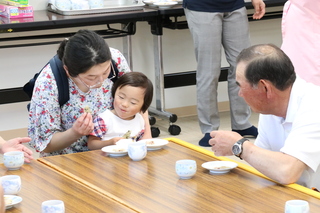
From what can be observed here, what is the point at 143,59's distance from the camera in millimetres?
5176

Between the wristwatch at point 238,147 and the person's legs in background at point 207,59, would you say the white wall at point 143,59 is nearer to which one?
the person's legs in background at point 207,59

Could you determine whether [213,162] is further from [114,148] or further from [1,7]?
[1,7]

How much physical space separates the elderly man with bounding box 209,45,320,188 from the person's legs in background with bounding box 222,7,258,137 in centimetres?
216

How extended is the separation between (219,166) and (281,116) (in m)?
0.28

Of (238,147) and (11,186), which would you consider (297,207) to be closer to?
(238,147)

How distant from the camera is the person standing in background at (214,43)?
4.16 meters

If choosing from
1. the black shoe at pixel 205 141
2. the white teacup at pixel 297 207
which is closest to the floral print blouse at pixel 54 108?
the white teacup at pixel 297 207

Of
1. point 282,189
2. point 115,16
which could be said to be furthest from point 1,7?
point 282,189

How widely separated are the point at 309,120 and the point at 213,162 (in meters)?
0.34

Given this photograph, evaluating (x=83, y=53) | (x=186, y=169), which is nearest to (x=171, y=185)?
(x=186, y=169)

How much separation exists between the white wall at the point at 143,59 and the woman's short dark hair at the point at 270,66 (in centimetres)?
296

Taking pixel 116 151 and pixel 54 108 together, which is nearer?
pixel 116 151

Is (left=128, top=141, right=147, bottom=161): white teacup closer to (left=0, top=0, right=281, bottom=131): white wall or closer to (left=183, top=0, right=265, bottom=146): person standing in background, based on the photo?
(left=183, top=0, right=265, bottom=146): person standing in background

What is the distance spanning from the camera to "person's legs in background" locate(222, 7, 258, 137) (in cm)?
424
